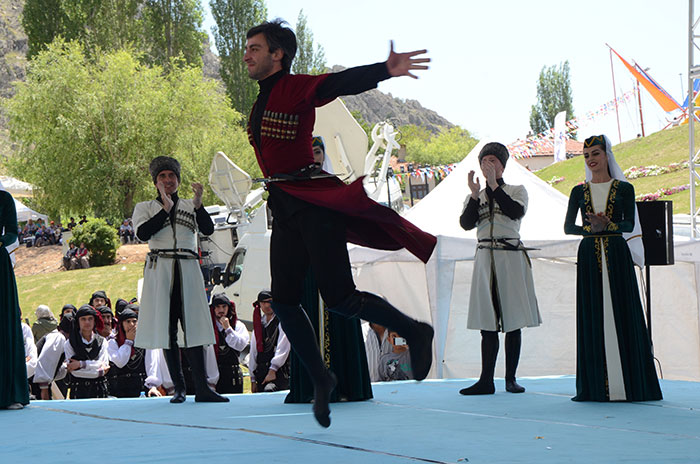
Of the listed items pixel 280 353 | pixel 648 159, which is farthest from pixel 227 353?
pixel 648 159

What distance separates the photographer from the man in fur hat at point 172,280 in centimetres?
514

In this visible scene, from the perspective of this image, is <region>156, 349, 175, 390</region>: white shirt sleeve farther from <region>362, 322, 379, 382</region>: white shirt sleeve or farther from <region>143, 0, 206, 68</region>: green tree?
<region>143, 0, 206, 68</region>: green tree

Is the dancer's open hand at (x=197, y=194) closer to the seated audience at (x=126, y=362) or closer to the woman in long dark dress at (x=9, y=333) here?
the woman in long dark dress at (x=9, y=333)

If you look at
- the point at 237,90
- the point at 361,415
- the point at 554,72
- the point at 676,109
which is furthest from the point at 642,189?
the point at 554,72

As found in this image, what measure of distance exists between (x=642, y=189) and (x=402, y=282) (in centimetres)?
2762

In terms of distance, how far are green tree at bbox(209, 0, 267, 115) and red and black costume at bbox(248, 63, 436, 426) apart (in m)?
42.9

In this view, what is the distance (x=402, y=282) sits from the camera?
9.57m

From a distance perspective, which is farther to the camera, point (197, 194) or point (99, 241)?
point (99, 241)

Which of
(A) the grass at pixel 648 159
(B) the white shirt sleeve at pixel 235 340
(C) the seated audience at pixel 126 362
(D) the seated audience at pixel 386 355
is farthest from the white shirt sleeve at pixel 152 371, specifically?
(A) the grass at pixel 648 159

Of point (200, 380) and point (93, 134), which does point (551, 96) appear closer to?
point (93, 134)

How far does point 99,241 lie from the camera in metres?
28.6

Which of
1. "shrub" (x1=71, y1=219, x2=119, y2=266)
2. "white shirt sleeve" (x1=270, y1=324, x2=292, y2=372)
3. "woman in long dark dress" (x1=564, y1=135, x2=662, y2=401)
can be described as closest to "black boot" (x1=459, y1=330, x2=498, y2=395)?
"woman in long dark dress" (x1=564, y1=135, x2=662, y2=401)

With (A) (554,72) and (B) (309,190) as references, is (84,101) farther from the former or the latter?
(A) (554,72)

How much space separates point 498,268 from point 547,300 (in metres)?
3.79
